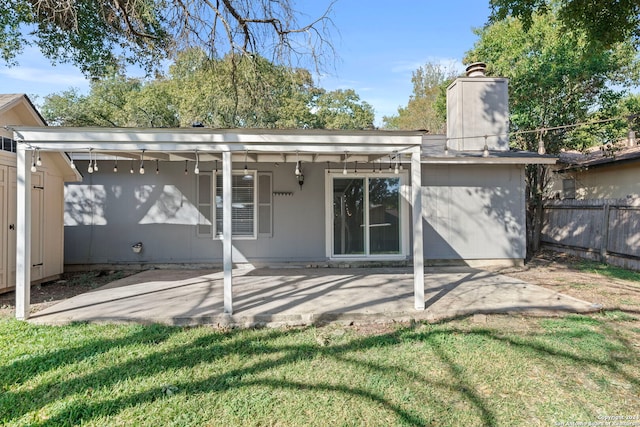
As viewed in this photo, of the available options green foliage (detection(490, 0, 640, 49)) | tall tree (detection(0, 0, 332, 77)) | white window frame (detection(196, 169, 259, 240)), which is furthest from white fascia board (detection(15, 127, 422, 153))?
green foliage (detection(490, 0, 640, 49))

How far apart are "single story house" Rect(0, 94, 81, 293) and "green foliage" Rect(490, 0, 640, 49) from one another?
25.8 feet

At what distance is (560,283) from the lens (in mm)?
6098

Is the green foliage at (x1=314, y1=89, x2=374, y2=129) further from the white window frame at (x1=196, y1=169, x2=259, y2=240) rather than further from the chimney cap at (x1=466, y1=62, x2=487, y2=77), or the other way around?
the white window frame at (x1=196, y1=169, x2=259, y2=240)

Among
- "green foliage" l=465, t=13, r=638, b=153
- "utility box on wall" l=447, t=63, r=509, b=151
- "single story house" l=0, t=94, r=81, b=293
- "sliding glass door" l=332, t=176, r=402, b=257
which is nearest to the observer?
"single story house" l=0, t=94, r=81, b=293

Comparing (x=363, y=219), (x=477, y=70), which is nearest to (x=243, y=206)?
(x=363, y=219)

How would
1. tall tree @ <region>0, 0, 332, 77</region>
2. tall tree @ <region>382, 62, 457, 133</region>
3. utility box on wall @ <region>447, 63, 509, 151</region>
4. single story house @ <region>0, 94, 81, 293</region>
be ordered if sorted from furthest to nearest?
tall tree @ <region>382, 62, 457, 133</region>
utility box on wall @ <region>447, 63, 509, 151</region>
tall tree @ <region>0, 0, 332, 77</region>
single story house @ <region>0, 94, 81, 293</region>

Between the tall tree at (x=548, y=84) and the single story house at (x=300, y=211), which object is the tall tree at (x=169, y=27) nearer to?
the single story house at (x=300, y=211)

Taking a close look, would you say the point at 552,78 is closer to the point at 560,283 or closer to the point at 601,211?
the point at 601,211

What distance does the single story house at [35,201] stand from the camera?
538 cm

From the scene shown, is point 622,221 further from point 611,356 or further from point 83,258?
point 83,258

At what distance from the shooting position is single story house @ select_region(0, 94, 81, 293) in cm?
538

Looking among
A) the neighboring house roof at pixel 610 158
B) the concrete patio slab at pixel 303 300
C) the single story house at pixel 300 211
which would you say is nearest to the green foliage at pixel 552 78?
the neighboring house roof at pixel 610 158

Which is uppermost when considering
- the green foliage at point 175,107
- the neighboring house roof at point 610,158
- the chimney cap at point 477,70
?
the green foliage at point 175,107

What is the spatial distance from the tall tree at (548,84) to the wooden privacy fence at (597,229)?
1.85 ft
